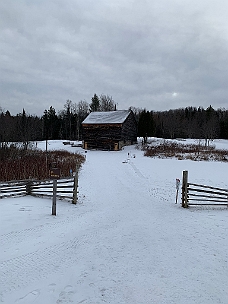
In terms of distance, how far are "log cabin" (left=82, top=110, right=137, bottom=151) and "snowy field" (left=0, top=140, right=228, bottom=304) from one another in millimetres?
30057

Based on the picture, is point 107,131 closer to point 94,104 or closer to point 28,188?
point 28,188

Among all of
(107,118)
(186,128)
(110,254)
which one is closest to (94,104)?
(186,128)

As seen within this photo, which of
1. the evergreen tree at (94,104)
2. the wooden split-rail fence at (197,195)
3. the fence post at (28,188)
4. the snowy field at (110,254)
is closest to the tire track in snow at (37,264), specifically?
the snowy field at (110,254)

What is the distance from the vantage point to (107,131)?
1582 inches

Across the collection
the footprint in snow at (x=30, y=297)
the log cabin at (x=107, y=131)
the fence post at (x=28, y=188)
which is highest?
the log cabin at (x=107, y=131)

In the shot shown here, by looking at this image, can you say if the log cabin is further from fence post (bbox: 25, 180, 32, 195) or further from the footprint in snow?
the footprint in snow

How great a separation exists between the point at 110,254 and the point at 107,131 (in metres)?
35.7

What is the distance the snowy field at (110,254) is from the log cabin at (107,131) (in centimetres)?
3006

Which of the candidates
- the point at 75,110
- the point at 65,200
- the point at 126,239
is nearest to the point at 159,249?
the point at 126,239

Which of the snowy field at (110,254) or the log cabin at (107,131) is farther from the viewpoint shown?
the log cabin at (107,131)

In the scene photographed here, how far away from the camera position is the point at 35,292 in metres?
3.61

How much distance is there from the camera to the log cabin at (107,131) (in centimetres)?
3956

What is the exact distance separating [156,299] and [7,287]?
Answer: 247 centimetres

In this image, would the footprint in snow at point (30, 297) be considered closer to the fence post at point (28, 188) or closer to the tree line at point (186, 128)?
the fence post at point (28, 188)
